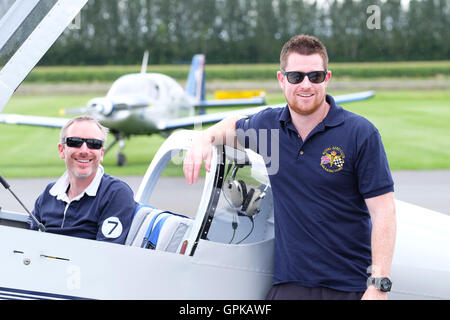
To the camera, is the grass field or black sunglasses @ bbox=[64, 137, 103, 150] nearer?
black sunglasses @ bbox=[64, 137, 103, 150]

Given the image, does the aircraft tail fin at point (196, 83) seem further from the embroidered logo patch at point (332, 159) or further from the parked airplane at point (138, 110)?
the embroidered logo patch at point (332, 159)

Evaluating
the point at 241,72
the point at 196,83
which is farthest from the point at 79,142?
the point at 241,72

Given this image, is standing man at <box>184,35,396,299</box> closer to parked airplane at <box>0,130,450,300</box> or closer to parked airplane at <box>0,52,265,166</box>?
parked airplane at <box>0,130,450,300</box>

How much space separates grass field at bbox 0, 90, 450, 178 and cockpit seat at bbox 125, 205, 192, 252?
9225 millimetres

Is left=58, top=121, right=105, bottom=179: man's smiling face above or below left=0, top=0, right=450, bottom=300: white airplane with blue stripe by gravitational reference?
above

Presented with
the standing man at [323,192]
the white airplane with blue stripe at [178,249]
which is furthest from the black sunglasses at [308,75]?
the white airplane with blue stripe at [178,249]

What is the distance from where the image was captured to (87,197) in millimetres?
2414

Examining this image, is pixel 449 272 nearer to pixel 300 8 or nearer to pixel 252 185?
pixel 252 185

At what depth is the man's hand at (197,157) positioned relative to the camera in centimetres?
225

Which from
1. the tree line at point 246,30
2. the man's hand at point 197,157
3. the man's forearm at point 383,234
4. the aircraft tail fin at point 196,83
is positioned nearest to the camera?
the man's forearm at point 383,234

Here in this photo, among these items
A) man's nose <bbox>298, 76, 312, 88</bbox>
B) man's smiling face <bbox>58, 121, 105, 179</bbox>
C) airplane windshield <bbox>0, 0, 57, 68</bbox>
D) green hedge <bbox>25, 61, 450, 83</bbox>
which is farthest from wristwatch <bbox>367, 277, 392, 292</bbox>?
green hedge <bbox>25, 61, 450, 83</bbox>

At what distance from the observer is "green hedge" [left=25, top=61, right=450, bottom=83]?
189ft

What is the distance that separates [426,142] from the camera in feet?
62.1

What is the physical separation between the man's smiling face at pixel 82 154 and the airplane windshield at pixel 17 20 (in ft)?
1.70
